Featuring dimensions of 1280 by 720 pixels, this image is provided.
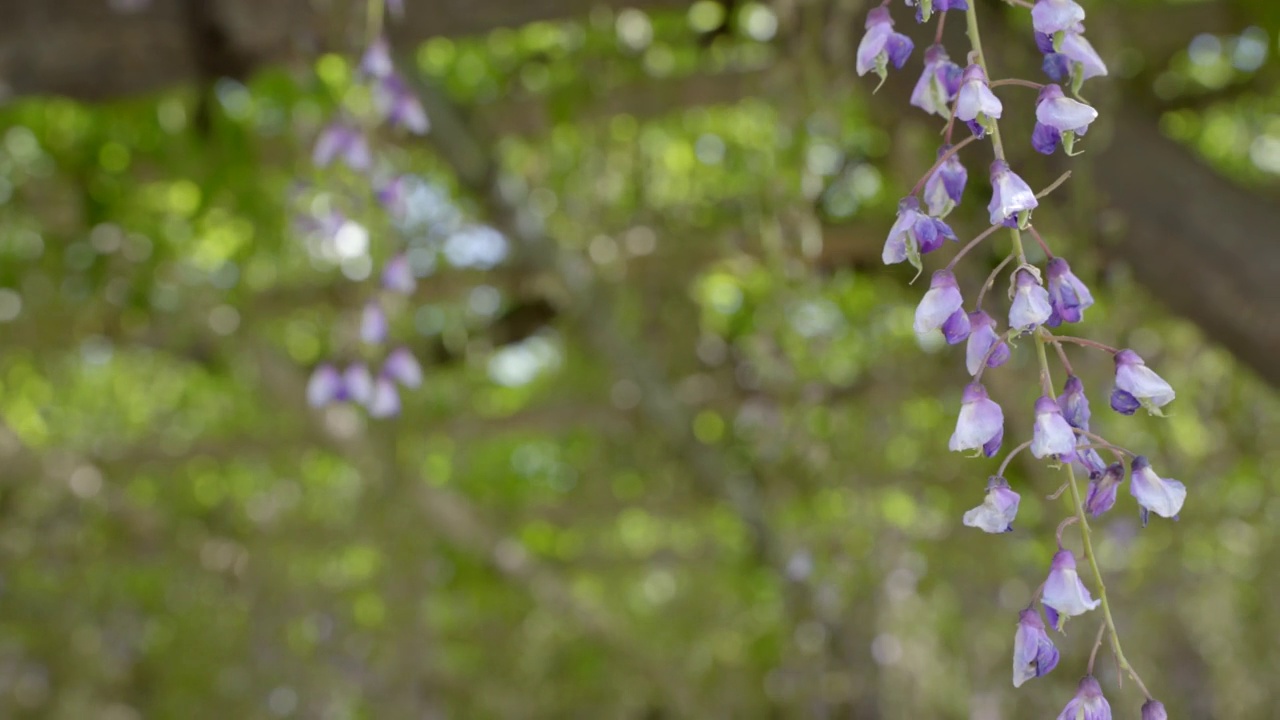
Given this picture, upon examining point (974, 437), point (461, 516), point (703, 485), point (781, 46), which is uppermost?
point (974, 437)

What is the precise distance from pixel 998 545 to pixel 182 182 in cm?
297

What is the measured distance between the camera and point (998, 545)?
4148 millimetres

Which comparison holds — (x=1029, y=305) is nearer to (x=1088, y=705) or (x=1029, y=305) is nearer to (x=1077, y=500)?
(x=1077, y=500)

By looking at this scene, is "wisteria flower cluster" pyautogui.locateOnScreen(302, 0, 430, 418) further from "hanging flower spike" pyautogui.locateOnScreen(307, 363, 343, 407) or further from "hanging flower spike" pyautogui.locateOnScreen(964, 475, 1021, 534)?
"hanging flower spike" pyautogui.locateOnScreen(964, 475, 1021, 534)

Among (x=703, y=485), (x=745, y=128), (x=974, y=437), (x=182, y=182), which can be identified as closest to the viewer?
(x=974, y=437)

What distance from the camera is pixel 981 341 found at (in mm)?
677

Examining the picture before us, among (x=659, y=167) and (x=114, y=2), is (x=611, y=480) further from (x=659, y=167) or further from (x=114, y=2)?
(x=114, y=2)

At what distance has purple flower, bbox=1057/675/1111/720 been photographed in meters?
0.62

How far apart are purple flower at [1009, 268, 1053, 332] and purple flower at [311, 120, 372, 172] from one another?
0.89 m

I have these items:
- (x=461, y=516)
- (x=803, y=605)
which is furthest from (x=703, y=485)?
(x=461, y=516)

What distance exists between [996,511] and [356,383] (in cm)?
94

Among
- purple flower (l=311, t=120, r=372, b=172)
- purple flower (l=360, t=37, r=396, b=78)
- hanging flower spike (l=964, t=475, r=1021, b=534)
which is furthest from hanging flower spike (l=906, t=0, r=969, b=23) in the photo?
purple flower (l=311, t=120, r=372, b=172)

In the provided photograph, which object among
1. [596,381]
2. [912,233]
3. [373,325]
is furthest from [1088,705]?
[596,381]

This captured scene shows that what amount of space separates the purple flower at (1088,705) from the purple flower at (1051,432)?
129 mm
